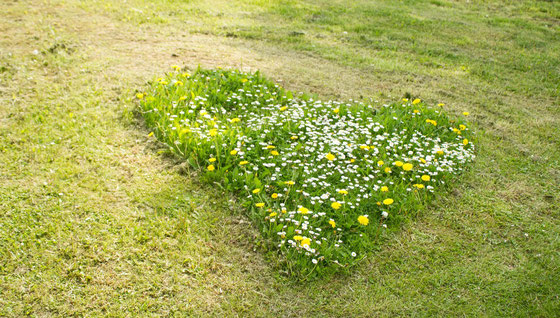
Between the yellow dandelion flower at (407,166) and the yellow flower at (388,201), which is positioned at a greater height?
the yellow dandelion flower at (407,166)

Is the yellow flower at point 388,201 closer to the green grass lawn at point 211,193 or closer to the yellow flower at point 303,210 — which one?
the green grass lawn at point 211,193

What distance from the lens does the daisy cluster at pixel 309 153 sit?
3.01 m

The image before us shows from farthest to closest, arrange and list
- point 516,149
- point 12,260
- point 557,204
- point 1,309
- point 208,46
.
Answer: point 208,46 < point 516,149 < point 557,204 < point 12,260 < point 1,309

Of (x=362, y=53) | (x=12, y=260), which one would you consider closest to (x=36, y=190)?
(x=12, y=260)

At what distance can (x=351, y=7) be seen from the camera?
28.9 ft

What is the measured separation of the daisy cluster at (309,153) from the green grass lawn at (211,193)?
0.17 meters

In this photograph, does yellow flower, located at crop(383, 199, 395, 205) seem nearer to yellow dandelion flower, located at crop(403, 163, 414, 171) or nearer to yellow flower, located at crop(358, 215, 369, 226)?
yellow flower, located at crop(358, 215, 369, 226)

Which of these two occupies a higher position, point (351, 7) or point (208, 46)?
point (351, 7)

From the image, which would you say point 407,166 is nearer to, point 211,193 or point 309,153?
point 309,153

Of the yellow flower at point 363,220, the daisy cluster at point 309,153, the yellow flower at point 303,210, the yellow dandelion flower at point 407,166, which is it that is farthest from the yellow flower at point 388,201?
the yellow flower at point 303,210

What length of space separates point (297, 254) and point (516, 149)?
279cm

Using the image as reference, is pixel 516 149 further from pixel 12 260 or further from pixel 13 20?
pixel 13 20

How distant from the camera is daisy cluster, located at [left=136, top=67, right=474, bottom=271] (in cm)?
301

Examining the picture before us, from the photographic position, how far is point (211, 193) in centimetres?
336
